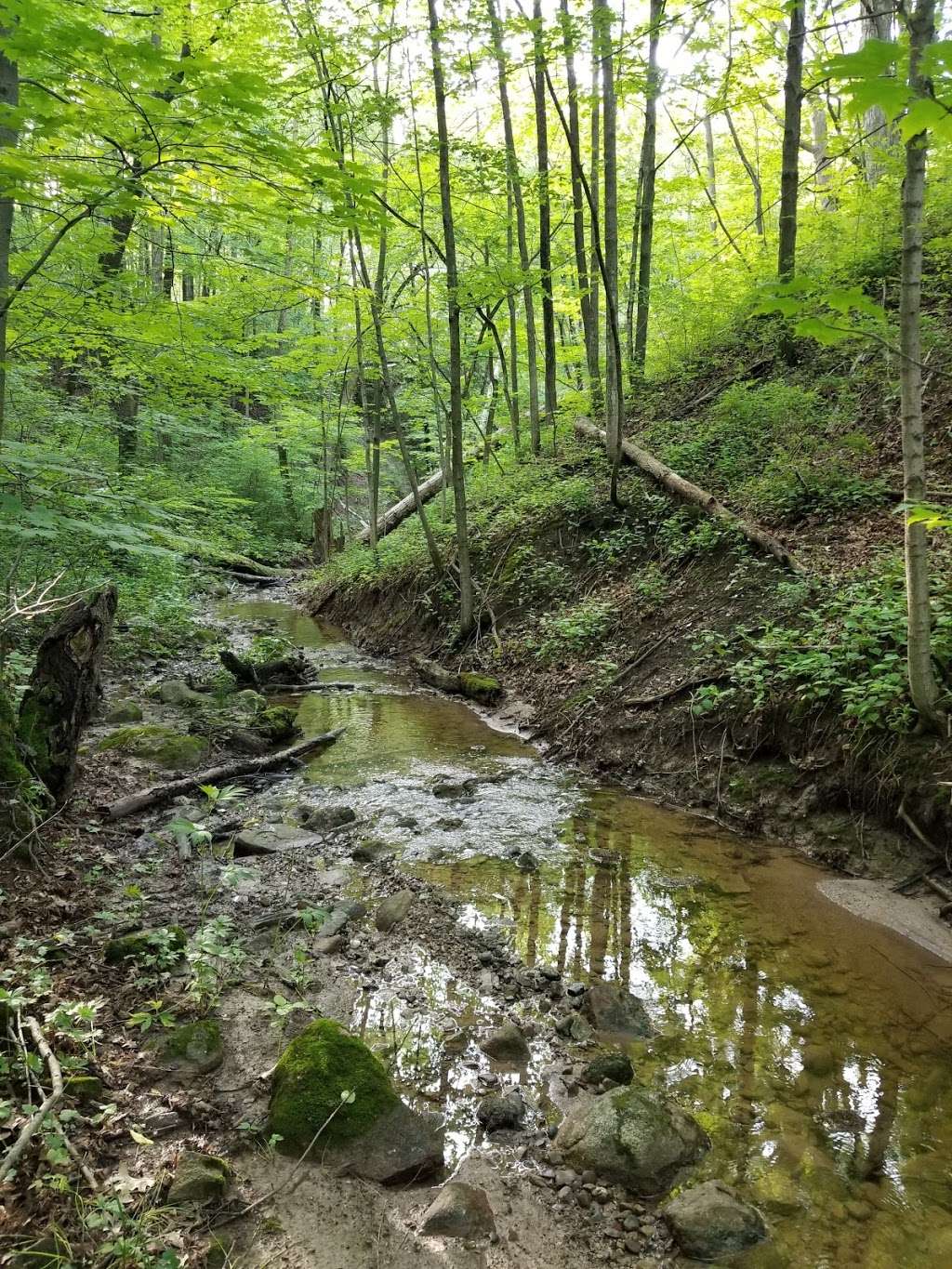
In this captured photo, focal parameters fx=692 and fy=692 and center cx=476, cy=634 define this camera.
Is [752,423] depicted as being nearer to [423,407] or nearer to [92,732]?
[92,732]

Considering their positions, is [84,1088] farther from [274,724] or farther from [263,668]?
[263,668]

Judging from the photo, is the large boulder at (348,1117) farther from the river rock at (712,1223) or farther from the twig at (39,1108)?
the river rock at (712,1223)

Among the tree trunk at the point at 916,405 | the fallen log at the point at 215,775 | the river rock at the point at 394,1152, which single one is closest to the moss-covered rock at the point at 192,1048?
the river rock at the point at 394,1152

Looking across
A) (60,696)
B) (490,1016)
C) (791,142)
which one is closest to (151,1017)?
(490,1016)

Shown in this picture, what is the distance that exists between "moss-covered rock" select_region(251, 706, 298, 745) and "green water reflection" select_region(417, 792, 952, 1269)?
3.82 m

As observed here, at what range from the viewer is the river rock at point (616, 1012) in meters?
4.00

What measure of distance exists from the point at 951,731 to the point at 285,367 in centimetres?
1188

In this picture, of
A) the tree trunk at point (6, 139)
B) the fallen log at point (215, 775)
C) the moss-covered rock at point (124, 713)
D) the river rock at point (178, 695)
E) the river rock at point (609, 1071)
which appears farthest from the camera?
the river rock at point (178, 695)

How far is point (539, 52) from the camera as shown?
9.70 m

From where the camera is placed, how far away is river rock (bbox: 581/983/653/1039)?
3996 mm

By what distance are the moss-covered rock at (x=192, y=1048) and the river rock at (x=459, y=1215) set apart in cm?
124

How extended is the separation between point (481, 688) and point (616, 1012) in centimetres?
682

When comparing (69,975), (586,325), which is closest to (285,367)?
(586,325)

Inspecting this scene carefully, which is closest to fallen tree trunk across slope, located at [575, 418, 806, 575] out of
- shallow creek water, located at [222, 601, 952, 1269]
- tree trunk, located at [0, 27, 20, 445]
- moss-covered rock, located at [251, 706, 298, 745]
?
shallow creek water, located at [222, 601, 952, 1269]
